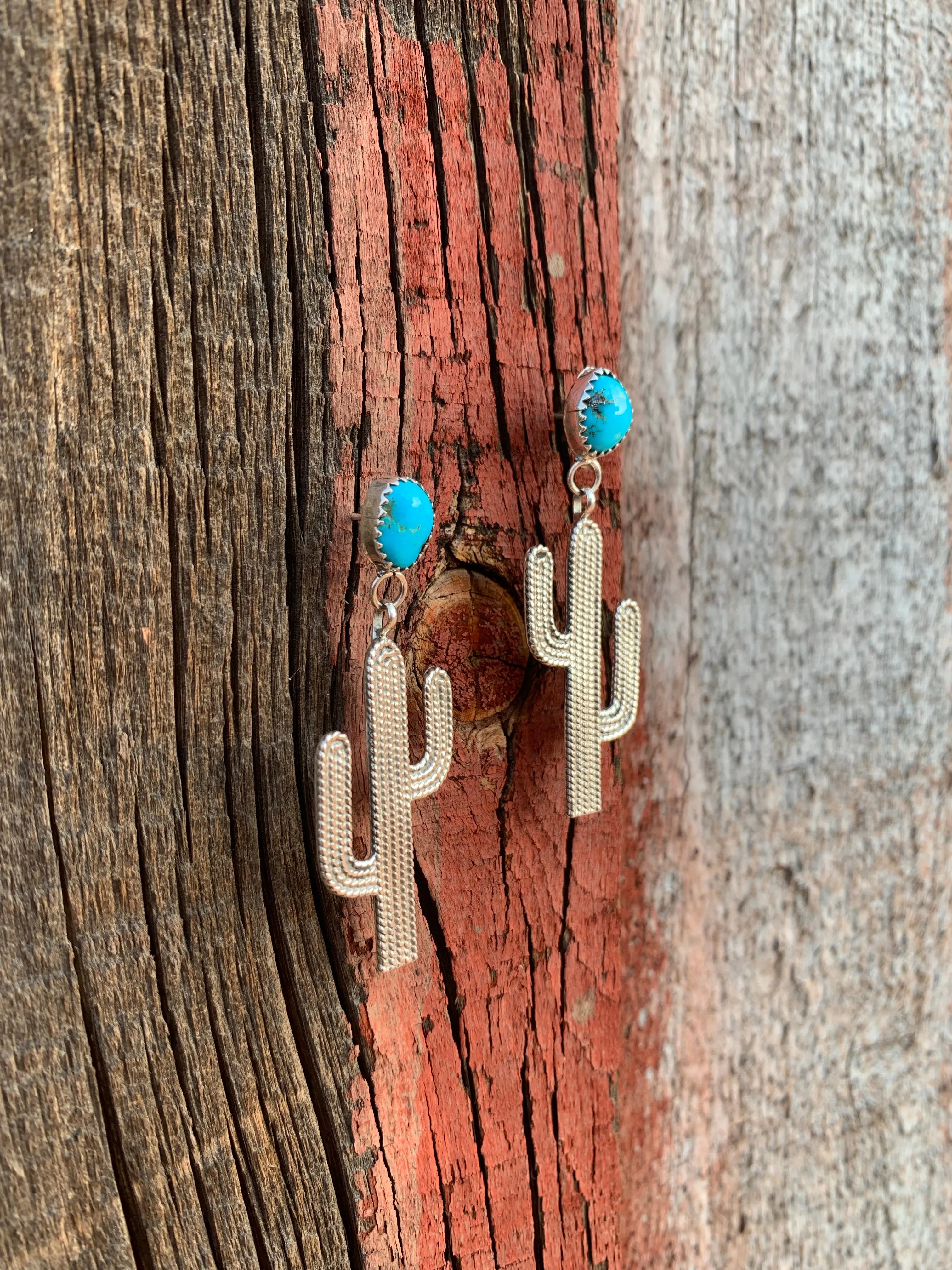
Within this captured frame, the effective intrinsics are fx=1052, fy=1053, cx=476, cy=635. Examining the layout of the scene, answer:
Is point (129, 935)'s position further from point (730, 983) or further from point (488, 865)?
point (730, 983)

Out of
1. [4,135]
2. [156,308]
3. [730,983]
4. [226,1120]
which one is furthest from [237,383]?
[730,983]

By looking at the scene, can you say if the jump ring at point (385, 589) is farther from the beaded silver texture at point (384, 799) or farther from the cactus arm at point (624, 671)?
the cactus arm at point (624, 671)

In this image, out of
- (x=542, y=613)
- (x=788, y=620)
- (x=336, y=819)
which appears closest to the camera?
(x=336, y=819)

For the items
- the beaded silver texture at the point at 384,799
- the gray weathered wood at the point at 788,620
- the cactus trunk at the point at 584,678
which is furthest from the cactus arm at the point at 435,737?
the gray weathered wood at the point at 788,620

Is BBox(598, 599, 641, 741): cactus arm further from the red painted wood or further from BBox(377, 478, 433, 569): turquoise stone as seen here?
BBox(377, 478, 433, 569): turquoise stone

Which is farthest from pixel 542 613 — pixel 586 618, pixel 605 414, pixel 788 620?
pixel 788 620

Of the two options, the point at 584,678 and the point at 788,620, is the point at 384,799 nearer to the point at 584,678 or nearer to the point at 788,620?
the point at 584,678
